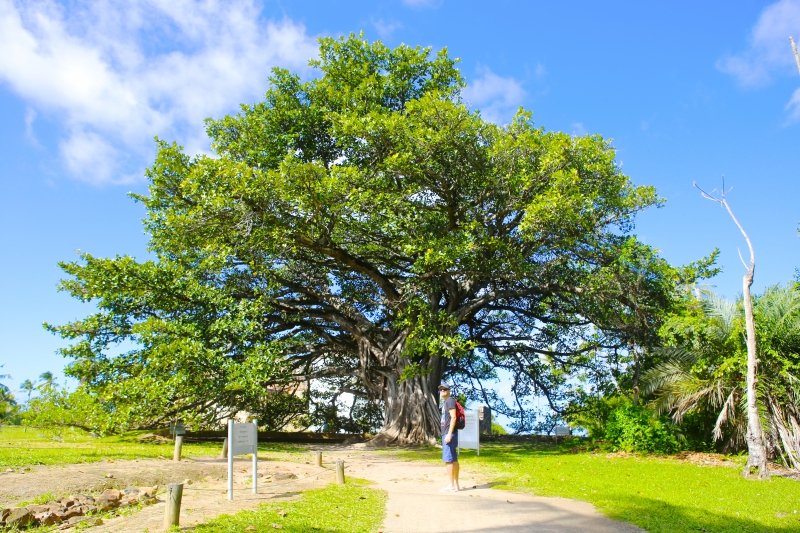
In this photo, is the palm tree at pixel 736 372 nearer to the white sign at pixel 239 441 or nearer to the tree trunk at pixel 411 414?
the tree trunk at pixel 411 414

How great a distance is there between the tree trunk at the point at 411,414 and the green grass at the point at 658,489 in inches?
136

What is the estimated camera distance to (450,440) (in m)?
10.4

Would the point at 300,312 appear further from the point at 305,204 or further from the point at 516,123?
the point at 516,123

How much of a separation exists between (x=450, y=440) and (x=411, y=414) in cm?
1082

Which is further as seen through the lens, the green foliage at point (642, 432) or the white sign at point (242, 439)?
the green foliage at point (642, 432)

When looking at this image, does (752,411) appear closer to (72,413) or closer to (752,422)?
(752,422)

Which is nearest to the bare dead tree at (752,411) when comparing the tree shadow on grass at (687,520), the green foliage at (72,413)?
the tree shadow on grass at (687,520)

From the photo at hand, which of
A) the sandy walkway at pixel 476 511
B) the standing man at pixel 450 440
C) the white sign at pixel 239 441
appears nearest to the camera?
the sandy walkway at pixel 476 511

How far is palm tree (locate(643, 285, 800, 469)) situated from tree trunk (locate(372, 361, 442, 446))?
23.1 ft

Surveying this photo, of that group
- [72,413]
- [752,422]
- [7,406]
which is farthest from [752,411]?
[7,406]

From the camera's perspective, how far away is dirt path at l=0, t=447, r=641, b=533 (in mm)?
7832

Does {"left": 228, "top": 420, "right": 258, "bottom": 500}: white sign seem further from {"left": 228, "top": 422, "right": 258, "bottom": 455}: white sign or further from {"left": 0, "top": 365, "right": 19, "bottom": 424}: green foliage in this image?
{"left": 0, "top": 365, "right": 19, "bottom": 424}: green foliage

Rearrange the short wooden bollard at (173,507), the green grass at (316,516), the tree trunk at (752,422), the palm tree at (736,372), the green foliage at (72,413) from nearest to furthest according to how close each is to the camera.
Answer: the short wooden bollard at (173,507), the green grass at (316,516), the tree trunk at (752,422), the palm tree at (736,372), the green foliage at (72,413)

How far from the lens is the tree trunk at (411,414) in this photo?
20625mm
